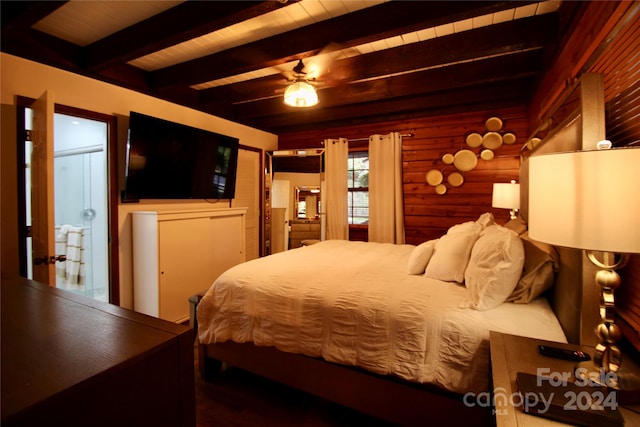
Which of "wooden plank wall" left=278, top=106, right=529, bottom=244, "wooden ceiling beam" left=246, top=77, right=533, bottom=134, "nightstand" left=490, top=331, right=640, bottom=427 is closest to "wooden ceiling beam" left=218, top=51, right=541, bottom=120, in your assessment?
"wooden ceiling beam" left=246, top=77, right=533, bottom=134

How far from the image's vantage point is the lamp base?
0.87 meters

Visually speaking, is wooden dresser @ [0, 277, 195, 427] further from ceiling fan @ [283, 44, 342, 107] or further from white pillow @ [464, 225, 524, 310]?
ceiling fan @ [283, 44, 342, 107]

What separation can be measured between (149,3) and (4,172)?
162 centimetres

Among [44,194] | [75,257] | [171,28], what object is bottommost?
[75,257]

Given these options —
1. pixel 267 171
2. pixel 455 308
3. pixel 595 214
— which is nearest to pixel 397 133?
pixel 267 171

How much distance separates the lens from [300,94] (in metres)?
2.51

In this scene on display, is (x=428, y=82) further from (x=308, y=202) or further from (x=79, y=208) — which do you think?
(x=79, y=208)

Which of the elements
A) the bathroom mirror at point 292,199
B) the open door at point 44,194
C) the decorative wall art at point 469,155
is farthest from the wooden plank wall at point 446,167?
the open door at point 44,194

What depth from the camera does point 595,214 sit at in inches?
31.7

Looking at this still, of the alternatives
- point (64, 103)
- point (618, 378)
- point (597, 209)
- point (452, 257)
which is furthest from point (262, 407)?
point (64, 103)

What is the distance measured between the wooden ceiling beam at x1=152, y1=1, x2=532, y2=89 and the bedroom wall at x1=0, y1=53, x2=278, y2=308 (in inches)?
21.7

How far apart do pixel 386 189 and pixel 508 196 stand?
1520mm

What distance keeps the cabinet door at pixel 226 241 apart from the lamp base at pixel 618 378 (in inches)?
128

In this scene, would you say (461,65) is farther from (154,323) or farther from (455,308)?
(154,323)
